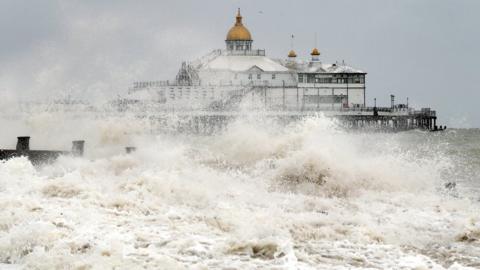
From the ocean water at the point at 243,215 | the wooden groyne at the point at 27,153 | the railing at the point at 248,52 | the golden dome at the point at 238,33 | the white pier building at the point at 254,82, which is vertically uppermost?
the golden dome at the point at 238,33

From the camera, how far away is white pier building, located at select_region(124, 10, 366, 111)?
243ft

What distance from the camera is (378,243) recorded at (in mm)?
8312

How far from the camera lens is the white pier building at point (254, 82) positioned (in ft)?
243

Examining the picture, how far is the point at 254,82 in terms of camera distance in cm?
8044

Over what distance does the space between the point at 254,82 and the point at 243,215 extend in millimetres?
71422

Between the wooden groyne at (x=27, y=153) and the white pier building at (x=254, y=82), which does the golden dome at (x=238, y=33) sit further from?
the wooden groyne at (x=27, y=153)

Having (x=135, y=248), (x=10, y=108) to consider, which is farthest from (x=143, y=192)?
(x=10, y=108)

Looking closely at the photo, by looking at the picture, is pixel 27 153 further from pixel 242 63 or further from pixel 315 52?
pixel 315 52

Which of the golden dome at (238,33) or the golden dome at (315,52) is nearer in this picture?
the golden dome at (238,33)

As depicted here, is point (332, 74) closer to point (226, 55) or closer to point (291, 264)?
point (226, 55)

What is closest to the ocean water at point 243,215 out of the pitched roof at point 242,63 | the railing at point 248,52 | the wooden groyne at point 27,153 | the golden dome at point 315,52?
the wooden groyne at point 27,153

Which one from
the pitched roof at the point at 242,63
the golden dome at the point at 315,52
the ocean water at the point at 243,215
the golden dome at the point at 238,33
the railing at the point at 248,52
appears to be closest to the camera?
the ocean water at the point at 243,215

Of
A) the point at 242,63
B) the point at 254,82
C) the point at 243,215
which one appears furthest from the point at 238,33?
the point at 243,215

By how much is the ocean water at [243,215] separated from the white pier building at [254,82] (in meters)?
57.2
